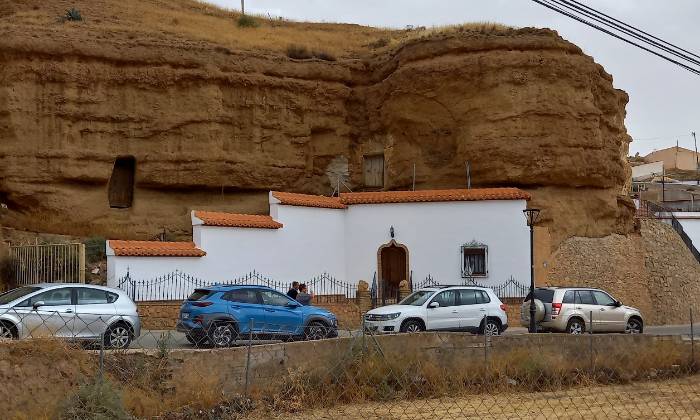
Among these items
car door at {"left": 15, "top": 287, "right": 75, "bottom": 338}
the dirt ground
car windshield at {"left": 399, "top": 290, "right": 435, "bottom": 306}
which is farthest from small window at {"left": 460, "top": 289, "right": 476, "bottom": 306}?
car door at {"left": 15, "top": 287, "right": 75, "bottom": 338}

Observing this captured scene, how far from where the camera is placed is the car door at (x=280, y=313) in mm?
17766

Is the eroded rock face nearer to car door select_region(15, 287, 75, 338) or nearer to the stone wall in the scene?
the stone wall

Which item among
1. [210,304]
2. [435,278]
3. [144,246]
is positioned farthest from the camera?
[435,278]

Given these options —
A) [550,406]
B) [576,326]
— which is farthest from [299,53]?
[550,406]

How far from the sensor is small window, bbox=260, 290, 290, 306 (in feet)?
59.4

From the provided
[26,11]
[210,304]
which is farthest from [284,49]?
[210,304]

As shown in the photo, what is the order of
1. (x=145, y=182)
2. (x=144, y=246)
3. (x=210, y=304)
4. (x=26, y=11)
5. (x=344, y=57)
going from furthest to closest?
(x=344, y=57) < (x=26, y=11) < (x=145, y=182) < (x=144, y=246) < (x=210, y=304)

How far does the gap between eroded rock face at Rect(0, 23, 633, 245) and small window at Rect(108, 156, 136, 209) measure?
556 millimetres

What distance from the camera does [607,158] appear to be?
29391 millimetres

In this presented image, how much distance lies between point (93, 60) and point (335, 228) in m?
10.6

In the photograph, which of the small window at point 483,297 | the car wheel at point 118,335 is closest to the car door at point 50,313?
the car wheel at point 118,335

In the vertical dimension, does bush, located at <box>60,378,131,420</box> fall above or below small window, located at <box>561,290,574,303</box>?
below

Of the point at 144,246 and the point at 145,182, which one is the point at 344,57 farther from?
the point at 144,246

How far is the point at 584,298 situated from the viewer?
21.4 m
